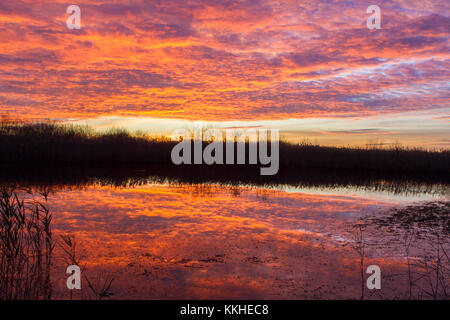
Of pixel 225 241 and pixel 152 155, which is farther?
pixel 152 155

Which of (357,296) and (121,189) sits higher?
(121,189)

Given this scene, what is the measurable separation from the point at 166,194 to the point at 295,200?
396cm

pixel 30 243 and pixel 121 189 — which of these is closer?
pixel 30 243

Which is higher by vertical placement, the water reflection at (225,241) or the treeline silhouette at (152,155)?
the treeline silhouette at (152,155)

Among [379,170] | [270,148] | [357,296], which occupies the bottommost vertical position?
[357,296]

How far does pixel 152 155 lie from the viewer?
2238cm

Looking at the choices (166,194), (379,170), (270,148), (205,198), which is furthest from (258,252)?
(270,148)

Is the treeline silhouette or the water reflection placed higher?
the treeline silhouette

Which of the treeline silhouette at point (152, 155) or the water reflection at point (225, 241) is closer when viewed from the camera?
the water reflection at point (225, 241)

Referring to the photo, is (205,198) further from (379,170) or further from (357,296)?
(379,170)

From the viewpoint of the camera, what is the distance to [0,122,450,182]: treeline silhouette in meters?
19.4

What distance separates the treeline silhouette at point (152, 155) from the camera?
19.4m

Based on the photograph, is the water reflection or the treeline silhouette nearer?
the water reflection

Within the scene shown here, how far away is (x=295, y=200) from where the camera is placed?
9.77 m
